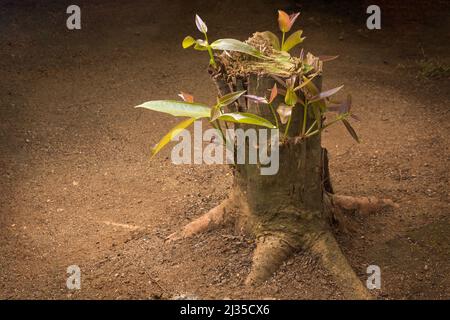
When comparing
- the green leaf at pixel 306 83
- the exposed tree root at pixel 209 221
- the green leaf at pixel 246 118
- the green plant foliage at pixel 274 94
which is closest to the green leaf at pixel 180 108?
the green plant foliage at pixel 274 94

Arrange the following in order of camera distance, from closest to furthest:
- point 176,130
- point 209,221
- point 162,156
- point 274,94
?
point 274,94
point 176,130
point 209,221
point 162,156

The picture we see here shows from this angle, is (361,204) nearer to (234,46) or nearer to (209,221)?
(209,221)

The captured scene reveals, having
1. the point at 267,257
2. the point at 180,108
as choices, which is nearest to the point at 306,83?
the point at 180,108

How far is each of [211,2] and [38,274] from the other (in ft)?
Result: 12.0

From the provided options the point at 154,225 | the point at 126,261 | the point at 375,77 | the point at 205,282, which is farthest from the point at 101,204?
the point at 375,77

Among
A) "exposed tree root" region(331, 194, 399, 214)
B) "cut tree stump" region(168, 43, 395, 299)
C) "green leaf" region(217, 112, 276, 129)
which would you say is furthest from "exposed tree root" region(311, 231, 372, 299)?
"green leaf" region(217, 112, 276, 129)

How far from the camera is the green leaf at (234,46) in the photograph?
7.23 feet

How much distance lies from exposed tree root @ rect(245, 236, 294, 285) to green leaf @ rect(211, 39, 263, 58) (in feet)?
2.51

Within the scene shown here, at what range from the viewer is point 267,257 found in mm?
2453

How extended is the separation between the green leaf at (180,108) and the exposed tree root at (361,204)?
2.97 ft

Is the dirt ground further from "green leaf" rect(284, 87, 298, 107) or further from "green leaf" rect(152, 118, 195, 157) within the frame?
"green leaf" rect(284, 87, 298, 107)

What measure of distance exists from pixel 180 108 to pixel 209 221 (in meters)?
0.61

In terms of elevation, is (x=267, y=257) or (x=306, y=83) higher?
(x=306, y=83)

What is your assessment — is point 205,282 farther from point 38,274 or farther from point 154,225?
point 38,274
